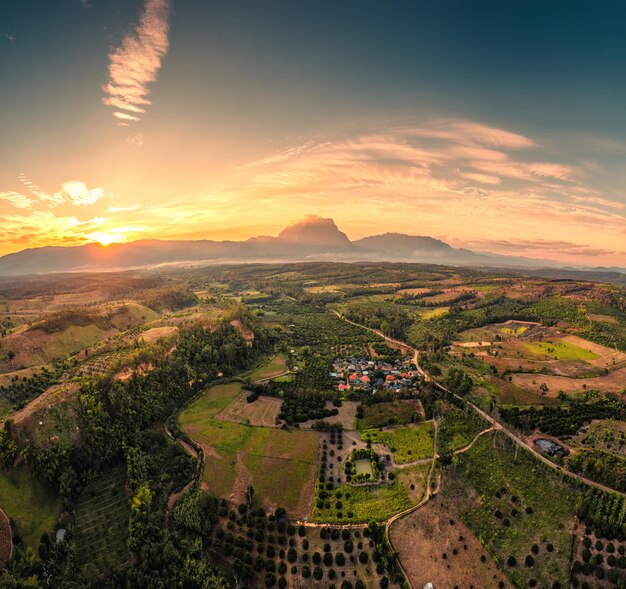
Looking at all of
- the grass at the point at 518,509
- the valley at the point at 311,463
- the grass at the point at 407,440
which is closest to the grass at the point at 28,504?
the valley at the point at 311,463

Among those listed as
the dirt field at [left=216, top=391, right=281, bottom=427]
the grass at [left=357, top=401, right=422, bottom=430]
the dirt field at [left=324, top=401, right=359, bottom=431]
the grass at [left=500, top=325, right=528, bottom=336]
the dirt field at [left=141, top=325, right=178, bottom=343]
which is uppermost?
the dirt field at [left=141, top=325, right=178, bottom=343]

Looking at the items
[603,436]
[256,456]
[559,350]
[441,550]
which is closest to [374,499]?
[441,550]

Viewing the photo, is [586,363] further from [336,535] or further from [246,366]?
[246,366]

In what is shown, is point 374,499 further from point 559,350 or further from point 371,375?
point 559,350

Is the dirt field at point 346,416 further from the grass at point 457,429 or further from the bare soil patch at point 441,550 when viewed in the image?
the bare soil patch at point 441,550

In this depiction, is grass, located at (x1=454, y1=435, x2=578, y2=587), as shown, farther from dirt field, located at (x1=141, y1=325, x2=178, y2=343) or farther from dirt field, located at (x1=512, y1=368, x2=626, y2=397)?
dirt field, located at (x1=141, y1=325, x2=178, y2=343)

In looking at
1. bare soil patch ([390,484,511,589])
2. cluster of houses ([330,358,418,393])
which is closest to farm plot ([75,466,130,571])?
bare soil patch ([390,484,511,589])
